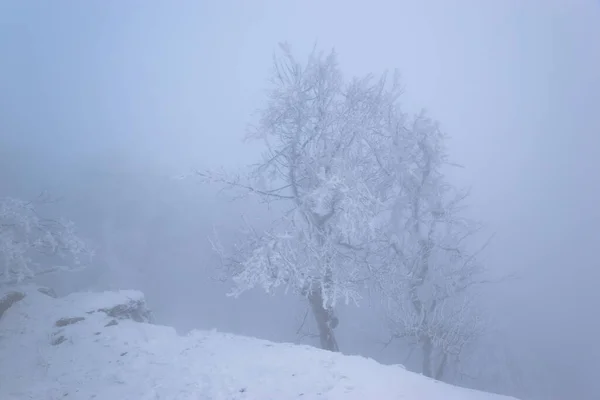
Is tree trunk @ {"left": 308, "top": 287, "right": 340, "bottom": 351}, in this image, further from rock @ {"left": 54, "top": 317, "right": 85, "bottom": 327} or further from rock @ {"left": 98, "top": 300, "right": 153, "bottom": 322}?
rock @ {"left": 54, "top": 317, "right": 85, "bottom": 327}

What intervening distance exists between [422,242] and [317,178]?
447cm

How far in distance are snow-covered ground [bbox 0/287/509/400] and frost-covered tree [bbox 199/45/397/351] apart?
6.09ft

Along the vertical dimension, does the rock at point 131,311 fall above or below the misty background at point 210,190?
below

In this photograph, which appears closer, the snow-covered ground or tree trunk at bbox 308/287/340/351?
the snow-covered ground

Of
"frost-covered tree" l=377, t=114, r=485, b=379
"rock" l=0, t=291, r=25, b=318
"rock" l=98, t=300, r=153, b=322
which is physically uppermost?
"frost-covered tree" l=377, t=114, r=485, b=379

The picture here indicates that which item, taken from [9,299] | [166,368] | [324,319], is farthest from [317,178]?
[9,299]

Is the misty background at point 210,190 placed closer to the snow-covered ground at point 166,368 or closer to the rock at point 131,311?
the rock at point 131,311

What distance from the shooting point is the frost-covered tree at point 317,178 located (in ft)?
27.7

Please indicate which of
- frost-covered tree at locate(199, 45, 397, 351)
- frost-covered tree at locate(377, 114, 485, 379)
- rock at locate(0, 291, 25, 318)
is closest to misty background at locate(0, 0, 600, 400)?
frost-covered tree at locate(199, 45, 397, 351)

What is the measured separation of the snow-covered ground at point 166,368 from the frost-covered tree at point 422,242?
504 cm

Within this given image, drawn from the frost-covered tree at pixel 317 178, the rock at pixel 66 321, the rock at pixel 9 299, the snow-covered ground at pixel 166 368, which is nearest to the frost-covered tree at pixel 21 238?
the rock at pixel 9 299

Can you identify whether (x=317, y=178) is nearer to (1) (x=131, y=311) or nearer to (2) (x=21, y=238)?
(1) (x=131, y=311)

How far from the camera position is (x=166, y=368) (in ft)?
19.6

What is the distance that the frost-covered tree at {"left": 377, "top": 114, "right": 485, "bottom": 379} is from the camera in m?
11.0
